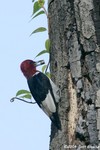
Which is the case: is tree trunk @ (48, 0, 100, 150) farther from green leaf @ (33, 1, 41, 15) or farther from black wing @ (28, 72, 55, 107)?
black wing @ (28, 72, 55, 107)

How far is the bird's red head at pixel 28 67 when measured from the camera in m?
2.72

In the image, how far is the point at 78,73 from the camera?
1657 mm

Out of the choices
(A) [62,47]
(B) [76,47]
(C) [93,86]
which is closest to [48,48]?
(A) [62,47]

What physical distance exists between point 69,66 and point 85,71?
14 centimetres

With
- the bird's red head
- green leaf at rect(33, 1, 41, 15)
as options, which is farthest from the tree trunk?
the bird's red head

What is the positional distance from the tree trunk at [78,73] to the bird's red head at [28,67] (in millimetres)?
801

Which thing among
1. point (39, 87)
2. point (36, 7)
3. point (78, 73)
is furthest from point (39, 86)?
point (78, 73)

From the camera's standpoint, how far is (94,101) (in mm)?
1526

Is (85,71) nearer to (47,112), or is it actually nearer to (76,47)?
(76,47)

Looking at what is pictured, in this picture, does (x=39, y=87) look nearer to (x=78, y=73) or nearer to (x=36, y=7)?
(x=36, y=7)

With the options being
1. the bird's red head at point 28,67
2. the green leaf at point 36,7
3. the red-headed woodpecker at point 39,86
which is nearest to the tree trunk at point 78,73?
the green leaf at point 36,7

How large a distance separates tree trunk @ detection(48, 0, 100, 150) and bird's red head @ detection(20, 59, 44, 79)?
80 cm

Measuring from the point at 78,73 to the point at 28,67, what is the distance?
1.10 meters

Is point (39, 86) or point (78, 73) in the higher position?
point (78, 73)
